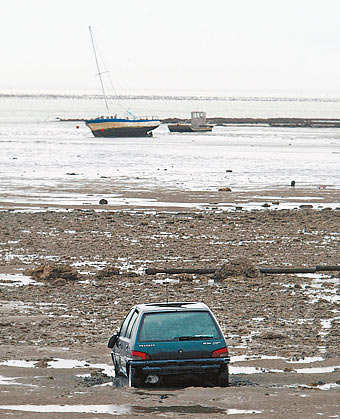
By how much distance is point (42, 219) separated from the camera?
31.3 meters

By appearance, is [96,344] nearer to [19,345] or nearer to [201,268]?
→ [19,345]

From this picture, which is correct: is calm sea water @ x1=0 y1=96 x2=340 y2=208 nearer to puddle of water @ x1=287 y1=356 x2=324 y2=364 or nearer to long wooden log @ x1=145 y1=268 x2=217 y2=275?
long wooden log @ x1=145 y1=268 x2=217 y2=275

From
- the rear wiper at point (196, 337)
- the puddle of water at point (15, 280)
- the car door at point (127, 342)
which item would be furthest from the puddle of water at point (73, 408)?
the puddle of water at point (15, 280)

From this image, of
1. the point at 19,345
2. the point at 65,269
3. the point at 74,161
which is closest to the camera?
the point at 19,345

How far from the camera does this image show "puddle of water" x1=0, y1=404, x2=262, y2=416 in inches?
380

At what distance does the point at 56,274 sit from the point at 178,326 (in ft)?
32.0

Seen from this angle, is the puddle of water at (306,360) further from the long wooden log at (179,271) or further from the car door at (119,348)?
the long wooden log at (179,271)

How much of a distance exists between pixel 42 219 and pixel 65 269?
36.6ft

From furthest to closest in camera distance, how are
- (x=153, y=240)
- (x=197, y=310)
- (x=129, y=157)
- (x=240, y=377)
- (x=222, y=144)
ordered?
(x=222, y=144)
(x=129, y=157)
(x=153, y=240)
(x=240, y=377)
(x=197, y=310)

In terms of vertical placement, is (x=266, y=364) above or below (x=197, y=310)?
below

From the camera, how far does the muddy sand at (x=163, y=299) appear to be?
10.4m

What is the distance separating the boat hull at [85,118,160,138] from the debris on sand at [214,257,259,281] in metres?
96.4

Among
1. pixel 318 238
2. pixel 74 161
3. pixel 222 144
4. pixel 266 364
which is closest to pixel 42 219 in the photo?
pixel 318 238

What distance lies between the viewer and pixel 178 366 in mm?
10711
